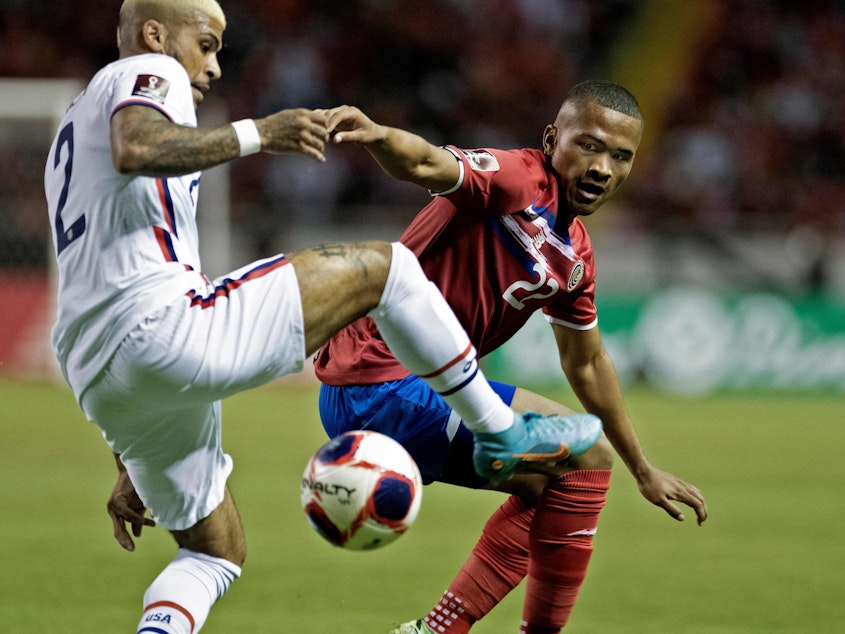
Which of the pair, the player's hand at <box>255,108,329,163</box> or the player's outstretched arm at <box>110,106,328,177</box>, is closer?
the player's outstretched arm at <box>110,106,328,177</box>

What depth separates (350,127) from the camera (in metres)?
3.73

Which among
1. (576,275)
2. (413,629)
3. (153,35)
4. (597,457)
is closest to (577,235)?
(576,275)

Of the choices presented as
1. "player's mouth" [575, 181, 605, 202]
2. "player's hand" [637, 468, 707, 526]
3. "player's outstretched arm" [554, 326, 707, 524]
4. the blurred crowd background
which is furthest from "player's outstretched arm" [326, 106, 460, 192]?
the blurred crowd background

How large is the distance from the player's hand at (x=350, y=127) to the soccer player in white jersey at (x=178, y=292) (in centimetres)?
12

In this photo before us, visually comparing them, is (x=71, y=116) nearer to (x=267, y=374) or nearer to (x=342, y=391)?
(x=267, y=374)

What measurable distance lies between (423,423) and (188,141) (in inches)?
56.5

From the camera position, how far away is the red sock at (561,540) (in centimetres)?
441

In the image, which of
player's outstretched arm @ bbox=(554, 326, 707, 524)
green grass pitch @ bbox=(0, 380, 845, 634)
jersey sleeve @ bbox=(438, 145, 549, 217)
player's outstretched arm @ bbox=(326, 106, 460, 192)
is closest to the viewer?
player's outstretched arm @ bbox=(326, 106, 460, 192)

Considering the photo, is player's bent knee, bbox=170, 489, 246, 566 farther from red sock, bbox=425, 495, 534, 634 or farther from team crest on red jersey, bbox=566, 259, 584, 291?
team crest on red jersey, bbox=566, 259, 584, 291

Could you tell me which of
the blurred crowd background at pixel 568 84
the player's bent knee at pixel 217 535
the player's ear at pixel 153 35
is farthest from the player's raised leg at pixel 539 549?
the blurred crowd background at pixel 568 84

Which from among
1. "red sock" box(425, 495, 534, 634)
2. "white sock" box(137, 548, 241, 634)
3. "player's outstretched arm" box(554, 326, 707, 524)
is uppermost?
"player's outstretched arm" box(554, 326, 707, 524)

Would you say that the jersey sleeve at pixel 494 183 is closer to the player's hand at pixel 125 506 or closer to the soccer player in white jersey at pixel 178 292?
the soccer player in white jersey at pixel 178 292

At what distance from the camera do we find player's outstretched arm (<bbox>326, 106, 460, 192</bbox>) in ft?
12.2

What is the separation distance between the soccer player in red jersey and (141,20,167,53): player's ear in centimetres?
104
